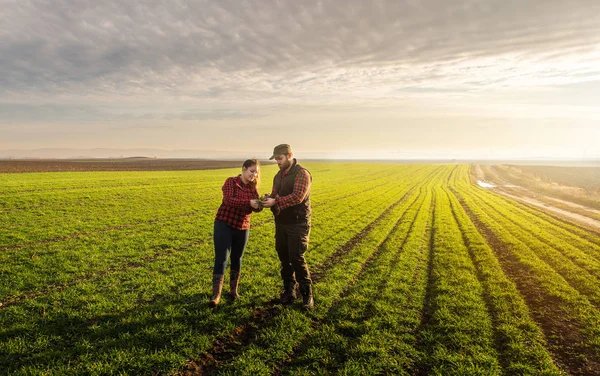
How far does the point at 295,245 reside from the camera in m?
6.66

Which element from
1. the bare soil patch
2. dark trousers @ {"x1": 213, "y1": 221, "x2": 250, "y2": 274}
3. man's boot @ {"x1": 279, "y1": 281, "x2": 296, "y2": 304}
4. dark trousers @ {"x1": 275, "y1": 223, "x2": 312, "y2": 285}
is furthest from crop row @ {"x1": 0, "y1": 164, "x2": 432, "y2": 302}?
the bare soil patch

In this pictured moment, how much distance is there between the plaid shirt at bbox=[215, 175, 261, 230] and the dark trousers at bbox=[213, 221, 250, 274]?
16cm

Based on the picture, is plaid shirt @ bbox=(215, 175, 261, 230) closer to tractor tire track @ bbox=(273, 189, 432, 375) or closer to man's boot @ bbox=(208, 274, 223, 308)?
man's boot @ bbox=(208, 274, 223, 308)

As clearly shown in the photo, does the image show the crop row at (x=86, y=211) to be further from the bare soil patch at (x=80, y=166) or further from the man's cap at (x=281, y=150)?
the bare soil patch at (x=80, y=166)

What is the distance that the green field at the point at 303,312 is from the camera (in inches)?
208

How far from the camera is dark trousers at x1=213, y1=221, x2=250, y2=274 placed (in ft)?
21.6

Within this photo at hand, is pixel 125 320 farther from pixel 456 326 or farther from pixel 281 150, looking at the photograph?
pixel 456 326

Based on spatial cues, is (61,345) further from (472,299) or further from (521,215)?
(521,215)

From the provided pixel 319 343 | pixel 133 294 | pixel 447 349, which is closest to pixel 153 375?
pixel 319 343

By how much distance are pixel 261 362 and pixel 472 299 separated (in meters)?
6.16

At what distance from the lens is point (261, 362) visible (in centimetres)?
514

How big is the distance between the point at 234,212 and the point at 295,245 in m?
1.60

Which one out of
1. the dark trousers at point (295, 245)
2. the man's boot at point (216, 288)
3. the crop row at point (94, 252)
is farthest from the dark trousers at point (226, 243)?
the crop row at point (94, 252)

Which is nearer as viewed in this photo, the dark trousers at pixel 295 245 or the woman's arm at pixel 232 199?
the woman's arm at pixel 232 199
